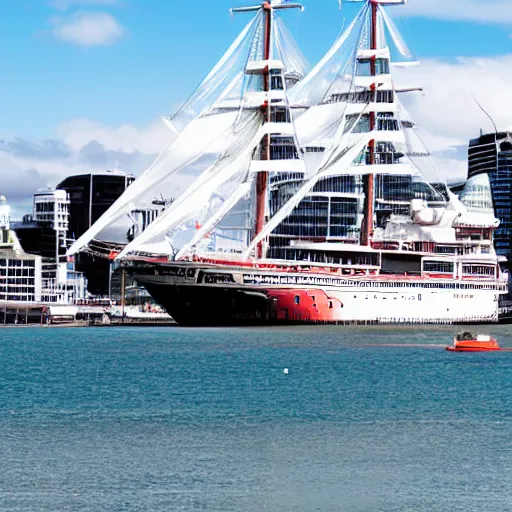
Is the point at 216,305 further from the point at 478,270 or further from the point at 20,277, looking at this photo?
the point at 20,277

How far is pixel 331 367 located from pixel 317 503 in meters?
34.7

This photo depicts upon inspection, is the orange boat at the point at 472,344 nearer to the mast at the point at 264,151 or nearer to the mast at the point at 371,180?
the mast at the point at 264,151

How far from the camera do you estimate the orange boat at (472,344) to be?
7869 centimetres

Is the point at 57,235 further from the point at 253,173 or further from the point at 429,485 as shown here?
the point at 429,485

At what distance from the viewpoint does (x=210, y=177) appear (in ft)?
353

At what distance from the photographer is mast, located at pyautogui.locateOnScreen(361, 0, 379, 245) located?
393 feet

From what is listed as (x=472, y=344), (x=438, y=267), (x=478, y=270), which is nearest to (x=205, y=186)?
(x=438, y=267)

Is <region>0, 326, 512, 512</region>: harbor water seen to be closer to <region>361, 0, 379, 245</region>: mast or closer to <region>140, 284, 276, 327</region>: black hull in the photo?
<region>140, 284, 276, 327</region>: black hull

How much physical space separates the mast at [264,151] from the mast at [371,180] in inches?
484

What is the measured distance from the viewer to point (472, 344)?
7912 centimetres

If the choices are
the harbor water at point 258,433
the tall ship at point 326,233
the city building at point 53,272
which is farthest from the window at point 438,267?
the city building at point 53,272

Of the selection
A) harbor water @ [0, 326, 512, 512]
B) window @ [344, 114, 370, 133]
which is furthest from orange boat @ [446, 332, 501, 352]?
window @ [344, 114, 370, 133]


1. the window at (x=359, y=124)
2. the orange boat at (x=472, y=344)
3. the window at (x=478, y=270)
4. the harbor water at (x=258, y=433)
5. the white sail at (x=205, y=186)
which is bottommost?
the harbor water at (x=258, y=433)

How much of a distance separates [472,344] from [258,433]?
131ft
